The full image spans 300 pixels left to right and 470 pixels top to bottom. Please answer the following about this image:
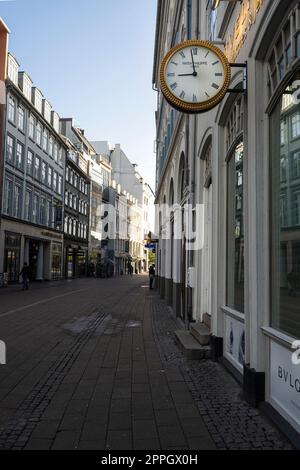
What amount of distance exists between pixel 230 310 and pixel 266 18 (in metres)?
4.00

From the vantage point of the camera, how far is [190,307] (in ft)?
34.8

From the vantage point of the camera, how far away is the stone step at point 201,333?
26.5 feet

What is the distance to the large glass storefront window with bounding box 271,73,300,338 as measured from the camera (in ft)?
14.5

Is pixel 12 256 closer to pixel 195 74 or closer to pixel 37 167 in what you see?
pixel 37 167

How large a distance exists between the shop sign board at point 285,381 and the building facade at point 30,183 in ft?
90.4

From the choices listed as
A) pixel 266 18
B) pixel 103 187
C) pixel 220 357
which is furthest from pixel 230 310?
pixel 103 187

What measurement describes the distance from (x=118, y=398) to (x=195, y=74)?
4.30 m

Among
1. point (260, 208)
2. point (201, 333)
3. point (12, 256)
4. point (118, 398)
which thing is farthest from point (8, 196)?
point (260, 208)

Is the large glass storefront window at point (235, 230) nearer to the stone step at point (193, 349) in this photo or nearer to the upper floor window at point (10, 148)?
the stone step at point (193, 349)

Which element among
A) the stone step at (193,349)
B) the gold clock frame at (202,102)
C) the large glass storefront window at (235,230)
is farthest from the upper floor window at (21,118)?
the gold clock frame at (202,102)

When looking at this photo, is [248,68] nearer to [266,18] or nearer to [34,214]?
[266,18]

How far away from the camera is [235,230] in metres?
6.92

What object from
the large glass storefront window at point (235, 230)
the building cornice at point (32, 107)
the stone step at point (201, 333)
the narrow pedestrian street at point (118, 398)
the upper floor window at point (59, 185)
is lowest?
the narrow pedestrian street at point (118, 398)

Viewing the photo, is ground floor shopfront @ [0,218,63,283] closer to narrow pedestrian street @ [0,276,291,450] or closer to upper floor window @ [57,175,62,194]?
upper floor window @ [57,175,62,194]
